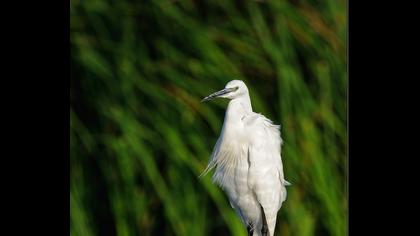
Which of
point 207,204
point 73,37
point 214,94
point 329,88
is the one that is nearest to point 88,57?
point 73,37

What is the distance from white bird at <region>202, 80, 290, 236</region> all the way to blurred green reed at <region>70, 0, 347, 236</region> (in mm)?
38

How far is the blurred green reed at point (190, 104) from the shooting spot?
2.38m

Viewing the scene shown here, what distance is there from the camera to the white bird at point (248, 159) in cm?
233

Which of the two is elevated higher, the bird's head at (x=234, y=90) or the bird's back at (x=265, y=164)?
the bird's head at (x=234, y=90)

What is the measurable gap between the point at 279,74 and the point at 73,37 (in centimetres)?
61

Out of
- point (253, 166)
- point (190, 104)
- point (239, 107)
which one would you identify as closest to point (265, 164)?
point (253, 166)

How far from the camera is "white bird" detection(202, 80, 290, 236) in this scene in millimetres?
2328

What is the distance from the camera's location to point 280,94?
7.89 ft

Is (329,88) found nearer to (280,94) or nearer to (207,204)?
(280,94)

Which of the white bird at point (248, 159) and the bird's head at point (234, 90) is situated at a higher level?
the bird's head at point (234, 90)

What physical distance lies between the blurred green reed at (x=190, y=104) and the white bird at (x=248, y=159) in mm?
38

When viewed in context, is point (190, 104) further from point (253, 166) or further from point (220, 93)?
point (253, 166)

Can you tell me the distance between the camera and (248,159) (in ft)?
7.72

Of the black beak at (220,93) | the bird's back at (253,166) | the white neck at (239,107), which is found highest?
the black beak at (220,93)
